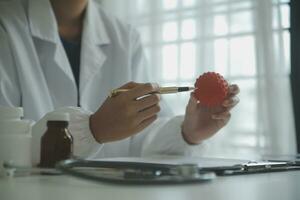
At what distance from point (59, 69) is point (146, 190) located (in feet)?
3.04

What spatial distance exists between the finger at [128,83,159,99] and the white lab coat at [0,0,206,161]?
10.2 inches

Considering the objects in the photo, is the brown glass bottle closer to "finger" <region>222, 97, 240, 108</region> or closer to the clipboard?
the clipboard

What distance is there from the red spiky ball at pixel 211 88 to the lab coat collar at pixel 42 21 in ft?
2.04

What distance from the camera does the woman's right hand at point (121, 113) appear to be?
0.90 metres

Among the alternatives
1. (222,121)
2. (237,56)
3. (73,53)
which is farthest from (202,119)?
(237,56)

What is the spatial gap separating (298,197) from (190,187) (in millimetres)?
122

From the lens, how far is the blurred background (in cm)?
170

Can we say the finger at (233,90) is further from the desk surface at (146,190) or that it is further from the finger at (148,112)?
the desk surface at (146,190)

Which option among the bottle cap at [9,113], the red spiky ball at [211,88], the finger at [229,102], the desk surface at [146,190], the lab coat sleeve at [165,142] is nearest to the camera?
the desk surface at [146,190]

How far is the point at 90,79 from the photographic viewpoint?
1.36m

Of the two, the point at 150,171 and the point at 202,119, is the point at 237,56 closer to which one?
the point at 202,119

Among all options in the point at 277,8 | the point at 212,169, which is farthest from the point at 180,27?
the point at 212,169

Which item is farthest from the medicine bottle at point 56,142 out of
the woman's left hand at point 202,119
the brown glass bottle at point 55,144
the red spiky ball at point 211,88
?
the woman's left hand at point 202,119

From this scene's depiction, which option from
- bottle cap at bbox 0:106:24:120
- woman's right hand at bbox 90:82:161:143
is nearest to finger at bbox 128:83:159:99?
woman's right hand at bbox 90:82:161:143
